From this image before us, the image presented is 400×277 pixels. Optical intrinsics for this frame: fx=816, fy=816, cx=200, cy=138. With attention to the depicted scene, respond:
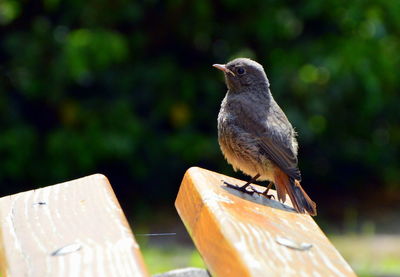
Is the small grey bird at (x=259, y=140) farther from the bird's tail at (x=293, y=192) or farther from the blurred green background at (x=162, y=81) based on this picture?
the blurred green background at (x=162, y=81)

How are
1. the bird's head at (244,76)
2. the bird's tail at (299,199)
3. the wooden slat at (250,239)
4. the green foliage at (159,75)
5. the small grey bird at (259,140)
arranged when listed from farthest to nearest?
1. the green foliage at (159,75)
2. the bird's head at (244,76)
3. the small grey bird at (259,140)
4. the bird's tail at (299,199)
5. the wooden slat at (250,239)

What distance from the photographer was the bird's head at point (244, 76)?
5074mm

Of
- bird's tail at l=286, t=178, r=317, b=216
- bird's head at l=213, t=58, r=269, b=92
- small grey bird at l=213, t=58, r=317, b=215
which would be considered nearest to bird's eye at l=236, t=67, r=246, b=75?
bird's head at l=213, t=58, r=269, b=92

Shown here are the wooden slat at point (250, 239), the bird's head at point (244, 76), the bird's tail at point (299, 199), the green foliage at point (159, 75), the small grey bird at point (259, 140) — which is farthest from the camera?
the green foliage at point (159, 75)

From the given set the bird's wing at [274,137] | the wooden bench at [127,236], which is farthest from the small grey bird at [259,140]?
the wooden bench at [127,236]

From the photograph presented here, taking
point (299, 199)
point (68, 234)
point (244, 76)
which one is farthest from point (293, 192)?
point (68, 234)

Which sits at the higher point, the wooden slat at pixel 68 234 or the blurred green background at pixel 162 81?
the wooden slat at pixel 68 234

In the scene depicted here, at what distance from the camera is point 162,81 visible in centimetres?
860

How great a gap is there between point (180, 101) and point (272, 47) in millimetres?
1127

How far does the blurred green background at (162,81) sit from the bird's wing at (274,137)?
337cm

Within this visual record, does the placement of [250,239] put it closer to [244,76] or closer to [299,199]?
[299,199]

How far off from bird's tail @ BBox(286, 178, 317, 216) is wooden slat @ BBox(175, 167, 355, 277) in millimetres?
1407

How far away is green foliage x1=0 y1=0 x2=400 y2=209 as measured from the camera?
8.20m

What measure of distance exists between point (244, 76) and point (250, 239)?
3.08 metres
